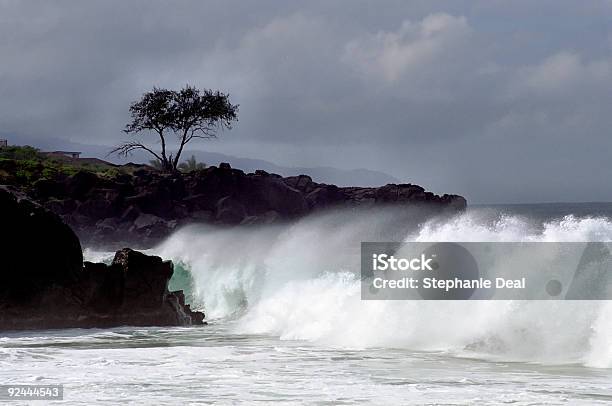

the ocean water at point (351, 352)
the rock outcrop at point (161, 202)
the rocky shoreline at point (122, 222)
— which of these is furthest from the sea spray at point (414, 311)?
the rock outcrop at point (161, 202)

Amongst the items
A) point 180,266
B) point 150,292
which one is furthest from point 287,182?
point 150,292

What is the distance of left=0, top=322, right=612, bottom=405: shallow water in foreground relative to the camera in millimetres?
18047

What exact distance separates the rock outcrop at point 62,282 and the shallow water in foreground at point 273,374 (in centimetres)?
292

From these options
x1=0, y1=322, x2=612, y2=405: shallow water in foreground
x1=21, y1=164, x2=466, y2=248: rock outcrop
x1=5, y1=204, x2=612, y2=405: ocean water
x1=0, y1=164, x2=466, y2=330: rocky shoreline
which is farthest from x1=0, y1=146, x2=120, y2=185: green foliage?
x1=0, y1=322, x2=612, y2=405: shallow water in foreground

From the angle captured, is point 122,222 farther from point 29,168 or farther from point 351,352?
point 351,352

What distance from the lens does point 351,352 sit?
24781mm

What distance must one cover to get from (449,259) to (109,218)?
53.1 meters

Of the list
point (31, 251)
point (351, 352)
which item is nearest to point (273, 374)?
point (351, 352)

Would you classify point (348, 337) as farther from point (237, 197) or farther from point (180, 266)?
point (237, 197)

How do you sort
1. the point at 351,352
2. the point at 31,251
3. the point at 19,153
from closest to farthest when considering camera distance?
1. the point at 351,352
2. the point at 31,251
3. the point at 19,153

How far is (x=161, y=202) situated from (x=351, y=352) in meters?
61.3

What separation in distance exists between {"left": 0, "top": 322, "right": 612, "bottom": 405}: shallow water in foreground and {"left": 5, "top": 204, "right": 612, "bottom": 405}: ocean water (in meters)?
0.03

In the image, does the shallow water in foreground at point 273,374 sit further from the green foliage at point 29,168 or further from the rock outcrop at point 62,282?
the green foliage at point 29,168

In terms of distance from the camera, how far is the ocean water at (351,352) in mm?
18547
